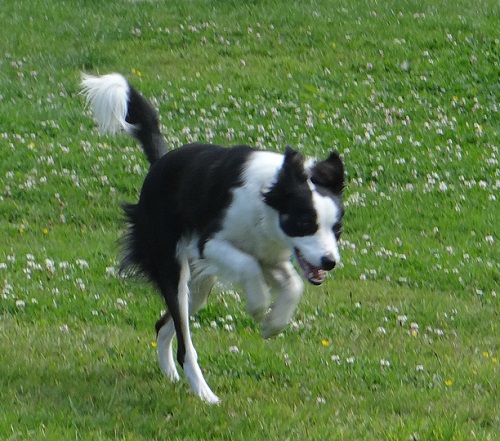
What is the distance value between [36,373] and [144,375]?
714 mm

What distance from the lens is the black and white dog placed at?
5547mm

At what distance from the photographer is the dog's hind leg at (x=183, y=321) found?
601cm

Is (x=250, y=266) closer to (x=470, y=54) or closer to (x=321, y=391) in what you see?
(x=321, y=391)

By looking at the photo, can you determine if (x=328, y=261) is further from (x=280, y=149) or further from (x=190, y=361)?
(x=280, y=149)

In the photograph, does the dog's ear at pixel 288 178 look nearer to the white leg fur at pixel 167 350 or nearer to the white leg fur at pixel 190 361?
the white leg fur at pixel 190 361

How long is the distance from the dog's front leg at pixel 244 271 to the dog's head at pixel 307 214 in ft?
0.85

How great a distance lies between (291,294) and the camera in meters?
5.73

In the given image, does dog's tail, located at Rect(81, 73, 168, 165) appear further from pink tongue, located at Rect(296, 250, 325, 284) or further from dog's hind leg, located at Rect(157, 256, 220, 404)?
pink tongue, located at Rect(296, 250, 325, 284)

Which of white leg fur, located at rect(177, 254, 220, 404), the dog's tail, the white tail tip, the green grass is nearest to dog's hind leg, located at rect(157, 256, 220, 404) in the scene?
white leg fur, located at rect(177, 254, 220, 404)

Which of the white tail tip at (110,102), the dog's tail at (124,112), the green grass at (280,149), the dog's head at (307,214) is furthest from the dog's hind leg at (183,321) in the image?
the white tail tip at (110,102)

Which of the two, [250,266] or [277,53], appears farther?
[277,53]

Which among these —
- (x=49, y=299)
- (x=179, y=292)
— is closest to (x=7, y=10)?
(x=49, y=299)

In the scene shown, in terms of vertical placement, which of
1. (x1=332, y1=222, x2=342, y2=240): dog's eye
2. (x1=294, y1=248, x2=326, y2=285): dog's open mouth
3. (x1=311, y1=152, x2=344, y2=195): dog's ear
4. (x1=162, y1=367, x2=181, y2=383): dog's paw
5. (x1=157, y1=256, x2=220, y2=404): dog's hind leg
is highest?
(x1=311, y1=152, x2=344, y2=195): dog's ear

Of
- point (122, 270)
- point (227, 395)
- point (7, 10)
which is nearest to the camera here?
point (227, 395)
